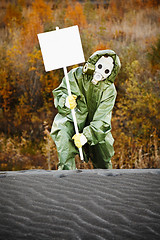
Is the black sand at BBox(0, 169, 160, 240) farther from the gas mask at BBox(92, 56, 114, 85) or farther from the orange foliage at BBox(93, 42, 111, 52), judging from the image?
the orange foliage at BBox(93, 42, 111, 52)

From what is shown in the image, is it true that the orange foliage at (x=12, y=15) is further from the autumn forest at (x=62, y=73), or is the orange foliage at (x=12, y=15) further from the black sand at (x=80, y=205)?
the black sand at (x=80, y=205)

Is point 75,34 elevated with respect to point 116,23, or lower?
lower

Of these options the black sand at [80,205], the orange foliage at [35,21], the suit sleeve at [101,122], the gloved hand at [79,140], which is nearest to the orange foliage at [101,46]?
the orange foliage at [35,21]

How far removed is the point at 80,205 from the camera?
4.25ft

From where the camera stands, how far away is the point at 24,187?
1467mm

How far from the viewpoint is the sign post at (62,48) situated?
2840 mm

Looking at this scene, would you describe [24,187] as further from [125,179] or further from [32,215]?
[125,179]

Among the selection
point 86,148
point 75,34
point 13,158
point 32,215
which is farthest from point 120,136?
point 32,215

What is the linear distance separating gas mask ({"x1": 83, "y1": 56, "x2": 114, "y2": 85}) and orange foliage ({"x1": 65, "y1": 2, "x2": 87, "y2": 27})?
4156mm

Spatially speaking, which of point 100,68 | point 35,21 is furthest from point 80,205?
point 35,21

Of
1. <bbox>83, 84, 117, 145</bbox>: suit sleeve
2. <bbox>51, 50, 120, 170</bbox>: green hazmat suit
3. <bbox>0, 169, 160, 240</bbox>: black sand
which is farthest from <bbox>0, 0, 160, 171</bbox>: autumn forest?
<bbox>0, 169, 160, 240</bbox>: black sand

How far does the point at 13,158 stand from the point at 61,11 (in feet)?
11.7

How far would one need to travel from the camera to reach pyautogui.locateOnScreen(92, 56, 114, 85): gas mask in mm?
3039

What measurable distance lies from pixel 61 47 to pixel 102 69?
0.44 meters
